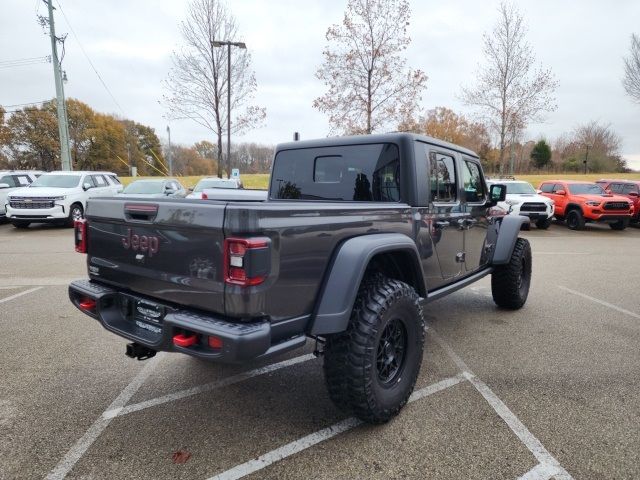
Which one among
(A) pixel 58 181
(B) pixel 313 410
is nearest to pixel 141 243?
(B) pixel 313 410

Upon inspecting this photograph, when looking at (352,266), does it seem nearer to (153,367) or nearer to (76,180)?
(153,367)

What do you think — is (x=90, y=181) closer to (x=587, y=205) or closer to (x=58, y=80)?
(x=58, y=80)

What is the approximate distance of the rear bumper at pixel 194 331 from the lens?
6.52 ft

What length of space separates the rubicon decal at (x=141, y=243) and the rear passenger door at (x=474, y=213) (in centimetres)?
281

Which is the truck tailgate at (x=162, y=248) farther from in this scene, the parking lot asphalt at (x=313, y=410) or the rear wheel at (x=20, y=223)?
the rear wheel at (x=20, y=223)

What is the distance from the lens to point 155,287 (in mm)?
2430

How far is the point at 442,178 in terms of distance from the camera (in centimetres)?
367

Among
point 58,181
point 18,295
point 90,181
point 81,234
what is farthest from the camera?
point 90,181

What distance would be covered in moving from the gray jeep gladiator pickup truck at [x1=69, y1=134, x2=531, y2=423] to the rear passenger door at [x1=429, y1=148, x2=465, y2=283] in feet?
0.06

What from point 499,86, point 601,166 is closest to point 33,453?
point 499,86

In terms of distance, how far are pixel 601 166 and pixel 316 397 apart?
69997 mm

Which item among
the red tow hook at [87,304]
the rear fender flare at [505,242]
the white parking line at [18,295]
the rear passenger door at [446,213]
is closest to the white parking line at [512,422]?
the rear passenger door at [446,213]

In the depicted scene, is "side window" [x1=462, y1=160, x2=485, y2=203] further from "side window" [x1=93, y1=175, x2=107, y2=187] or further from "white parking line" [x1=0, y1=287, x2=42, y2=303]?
"side window" [x1=93, y1=175, x2=107, y2=187]

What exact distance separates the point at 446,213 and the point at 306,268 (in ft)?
5.95
